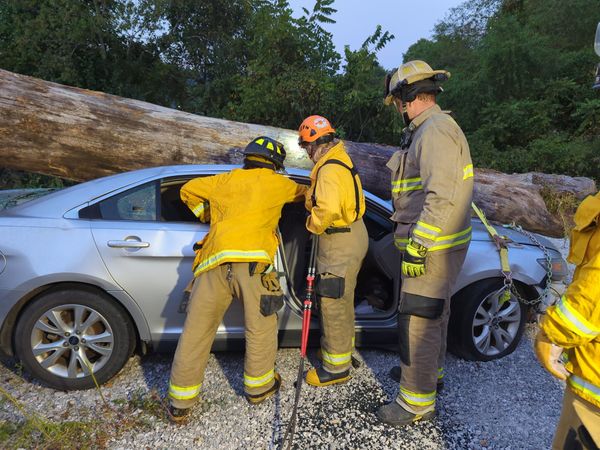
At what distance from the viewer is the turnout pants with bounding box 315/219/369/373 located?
2.94 metres

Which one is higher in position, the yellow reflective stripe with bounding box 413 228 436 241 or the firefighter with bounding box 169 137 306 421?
the yellow reflective stripe with bounding box 413 228 436 241

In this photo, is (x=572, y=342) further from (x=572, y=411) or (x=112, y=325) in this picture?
(x=112, y=325)

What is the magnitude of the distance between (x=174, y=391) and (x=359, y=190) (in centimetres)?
167

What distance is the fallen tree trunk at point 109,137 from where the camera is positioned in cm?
488

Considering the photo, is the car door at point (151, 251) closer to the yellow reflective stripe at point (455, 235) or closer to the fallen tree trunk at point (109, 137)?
the yellow reflective stripe at point (455, 235)

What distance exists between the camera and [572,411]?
1.54 metres

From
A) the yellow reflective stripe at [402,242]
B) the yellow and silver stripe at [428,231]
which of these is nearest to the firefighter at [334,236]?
the yellow reflective stripe at [402,242]

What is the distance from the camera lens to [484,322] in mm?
3355

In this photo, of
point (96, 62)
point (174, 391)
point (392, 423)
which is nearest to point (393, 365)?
point (392, 423)

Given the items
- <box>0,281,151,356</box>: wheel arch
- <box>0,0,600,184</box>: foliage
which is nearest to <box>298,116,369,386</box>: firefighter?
<box>0,281,151,356</box>: wheel arch

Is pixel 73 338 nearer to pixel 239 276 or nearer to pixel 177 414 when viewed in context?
pixel 177 414

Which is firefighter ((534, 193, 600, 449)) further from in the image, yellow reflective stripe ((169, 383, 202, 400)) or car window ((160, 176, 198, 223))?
car window ((160, 176, 198, 223))

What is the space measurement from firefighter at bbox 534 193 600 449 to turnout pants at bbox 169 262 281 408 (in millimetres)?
1595

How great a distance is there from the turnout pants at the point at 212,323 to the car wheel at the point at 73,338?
53cm
